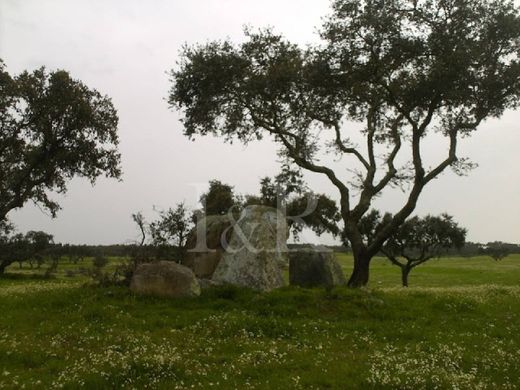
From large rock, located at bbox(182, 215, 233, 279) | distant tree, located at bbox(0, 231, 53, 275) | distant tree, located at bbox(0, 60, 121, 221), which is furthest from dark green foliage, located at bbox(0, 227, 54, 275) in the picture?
large rock, located at bbox(182, 215, 233, 279)

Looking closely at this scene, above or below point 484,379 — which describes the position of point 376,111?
above

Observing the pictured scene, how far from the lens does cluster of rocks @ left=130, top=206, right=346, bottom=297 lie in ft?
64.7

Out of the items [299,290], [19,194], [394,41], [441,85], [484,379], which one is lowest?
[484,379]

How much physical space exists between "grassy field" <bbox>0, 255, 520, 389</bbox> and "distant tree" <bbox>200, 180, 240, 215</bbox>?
39215 mm

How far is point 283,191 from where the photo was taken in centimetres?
4794

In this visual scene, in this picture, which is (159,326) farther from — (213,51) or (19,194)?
(19,194)

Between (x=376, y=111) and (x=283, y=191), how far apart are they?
614 inches

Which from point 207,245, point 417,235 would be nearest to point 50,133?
point 207,245

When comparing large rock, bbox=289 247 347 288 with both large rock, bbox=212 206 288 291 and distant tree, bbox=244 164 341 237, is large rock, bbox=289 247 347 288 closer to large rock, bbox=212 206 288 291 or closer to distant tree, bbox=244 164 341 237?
large rock, bbox=212 206 288 291

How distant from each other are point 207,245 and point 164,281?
21.2 ft

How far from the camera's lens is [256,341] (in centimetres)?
1464

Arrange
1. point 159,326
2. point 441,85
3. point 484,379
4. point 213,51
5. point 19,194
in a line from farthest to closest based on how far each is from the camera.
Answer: point 19,194 → point 213,51 → point 441,85 → point 159,326 → point 484,379

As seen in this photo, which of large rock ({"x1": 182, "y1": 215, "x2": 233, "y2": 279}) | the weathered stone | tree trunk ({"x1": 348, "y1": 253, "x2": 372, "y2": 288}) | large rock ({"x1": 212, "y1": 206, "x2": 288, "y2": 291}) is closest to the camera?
the weathered stone

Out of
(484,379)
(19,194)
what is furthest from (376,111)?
(19,194)
